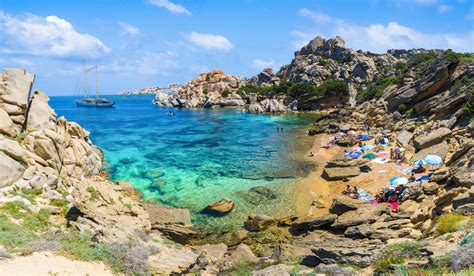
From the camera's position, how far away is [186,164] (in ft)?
144

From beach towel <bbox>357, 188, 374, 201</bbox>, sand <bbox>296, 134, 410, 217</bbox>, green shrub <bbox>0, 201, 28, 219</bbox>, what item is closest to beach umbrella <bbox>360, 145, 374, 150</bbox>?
sand <bbox>296, 134, 410, 217</bbox>

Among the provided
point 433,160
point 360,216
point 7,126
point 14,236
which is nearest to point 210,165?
point 360,216

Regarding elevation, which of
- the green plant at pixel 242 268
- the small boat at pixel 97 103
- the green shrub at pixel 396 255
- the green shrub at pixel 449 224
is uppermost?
the small boat at pixel 97 103

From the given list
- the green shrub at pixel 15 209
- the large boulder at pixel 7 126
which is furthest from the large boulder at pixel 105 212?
the large boulder at pixel 7 126

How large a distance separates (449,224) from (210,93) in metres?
134

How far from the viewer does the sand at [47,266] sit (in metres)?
12.3

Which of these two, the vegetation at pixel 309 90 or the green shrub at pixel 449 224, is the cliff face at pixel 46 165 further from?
the vegetation at pixel 309 90

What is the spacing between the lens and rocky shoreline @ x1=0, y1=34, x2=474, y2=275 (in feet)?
49.1

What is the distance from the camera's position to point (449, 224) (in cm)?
1659

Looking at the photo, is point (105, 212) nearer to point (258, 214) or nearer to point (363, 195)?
point (258, 214)

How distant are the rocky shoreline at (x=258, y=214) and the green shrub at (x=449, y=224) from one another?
53mm

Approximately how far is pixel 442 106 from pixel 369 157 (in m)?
18.6

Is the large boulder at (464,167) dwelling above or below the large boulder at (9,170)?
above

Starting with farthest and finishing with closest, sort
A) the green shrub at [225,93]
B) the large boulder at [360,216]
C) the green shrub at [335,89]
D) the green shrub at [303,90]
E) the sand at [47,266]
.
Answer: the green shrub at [225,93], the green shrub at [303,90], the green shrub at [335,89], the large boulder at [360,216], the sand at [47,266]
